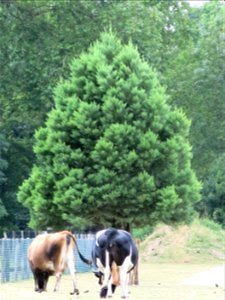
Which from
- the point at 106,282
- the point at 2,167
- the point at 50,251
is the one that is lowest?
the point at 106,282

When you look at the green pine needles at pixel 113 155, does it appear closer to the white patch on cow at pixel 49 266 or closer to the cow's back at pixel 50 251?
the cow's back at pixel 50 251

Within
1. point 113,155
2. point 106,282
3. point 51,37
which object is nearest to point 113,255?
point 106,282

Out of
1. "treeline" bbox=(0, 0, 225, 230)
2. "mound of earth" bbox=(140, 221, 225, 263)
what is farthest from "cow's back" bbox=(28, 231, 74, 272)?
"mound of earth" bbox=(140, 221, 225, 263)

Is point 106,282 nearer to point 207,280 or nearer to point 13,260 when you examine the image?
point 13,260

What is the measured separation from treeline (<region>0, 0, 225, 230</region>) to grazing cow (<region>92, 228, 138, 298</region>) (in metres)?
23.6

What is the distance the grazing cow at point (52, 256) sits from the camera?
2386 cm

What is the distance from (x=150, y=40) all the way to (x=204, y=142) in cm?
1215

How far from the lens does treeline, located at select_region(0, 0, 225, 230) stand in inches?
1984

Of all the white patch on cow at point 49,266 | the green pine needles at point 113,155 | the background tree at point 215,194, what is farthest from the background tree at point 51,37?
the white patch on cow at point 49,266

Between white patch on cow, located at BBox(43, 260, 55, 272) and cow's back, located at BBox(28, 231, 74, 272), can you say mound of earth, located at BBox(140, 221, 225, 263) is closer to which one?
cow's back, located at BBox(28, 231, 74, 272)

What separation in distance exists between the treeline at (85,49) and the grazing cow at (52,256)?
2162cm

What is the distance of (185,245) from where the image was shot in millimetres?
57906

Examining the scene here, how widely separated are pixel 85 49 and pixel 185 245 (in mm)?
13452

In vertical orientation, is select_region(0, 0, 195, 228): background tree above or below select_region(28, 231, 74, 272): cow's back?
above
